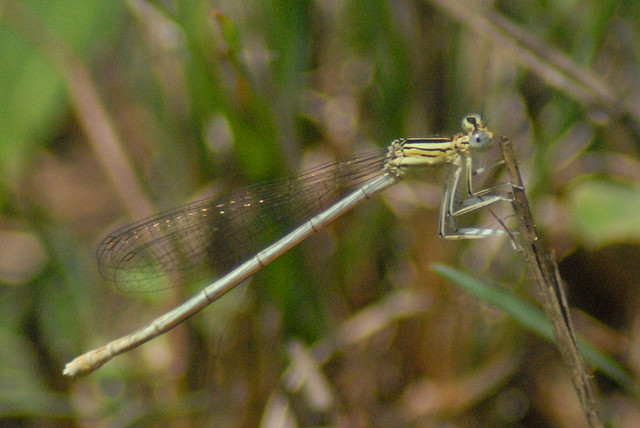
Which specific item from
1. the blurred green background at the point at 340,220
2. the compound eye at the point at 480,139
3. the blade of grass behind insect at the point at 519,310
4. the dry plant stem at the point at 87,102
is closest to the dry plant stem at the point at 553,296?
the blade of grass behind insect at the point at 519,310

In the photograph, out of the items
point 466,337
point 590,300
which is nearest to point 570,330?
point 466,337

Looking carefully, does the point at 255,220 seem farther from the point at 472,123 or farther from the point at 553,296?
the point at 553,296

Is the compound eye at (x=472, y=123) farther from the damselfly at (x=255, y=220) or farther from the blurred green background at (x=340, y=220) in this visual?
the blurred green background at (x=340, y=220)

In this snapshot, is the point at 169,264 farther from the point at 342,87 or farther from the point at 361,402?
the point at 342,87

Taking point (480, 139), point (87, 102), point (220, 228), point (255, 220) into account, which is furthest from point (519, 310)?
point (87, 102)

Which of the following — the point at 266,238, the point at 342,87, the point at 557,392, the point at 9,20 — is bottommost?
the point at 557,392
